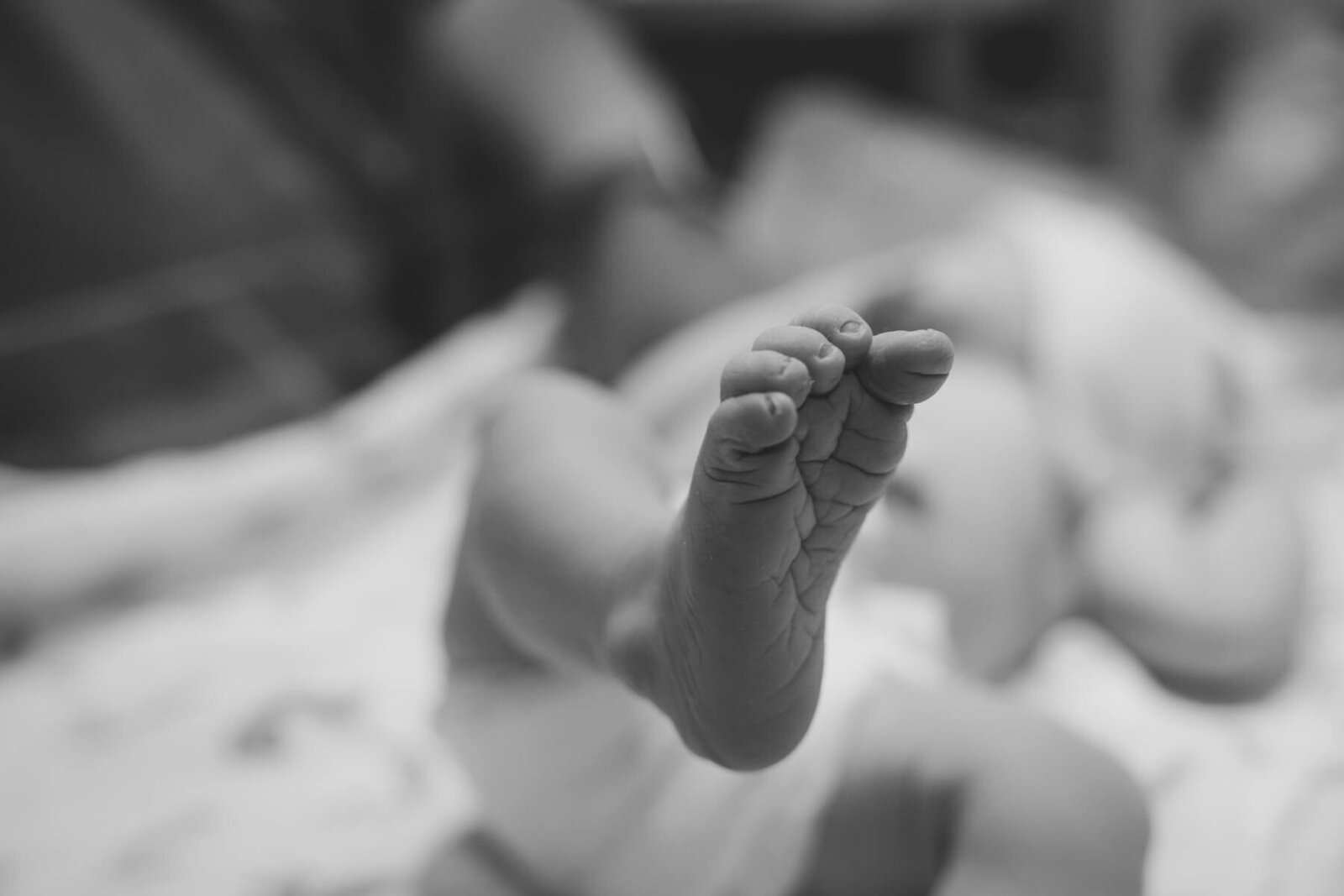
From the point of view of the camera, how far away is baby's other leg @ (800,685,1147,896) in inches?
15.2

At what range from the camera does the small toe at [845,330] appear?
0.30 m

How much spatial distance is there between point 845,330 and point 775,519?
0.19ft

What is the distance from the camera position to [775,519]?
314 mm

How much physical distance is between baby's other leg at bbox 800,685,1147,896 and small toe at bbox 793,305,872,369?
0.19m

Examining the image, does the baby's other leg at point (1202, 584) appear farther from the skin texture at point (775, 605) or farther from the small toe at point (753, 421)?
the small toe at point (753, 421)

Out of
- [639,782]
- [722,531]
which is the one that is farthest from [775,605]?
[639,782]

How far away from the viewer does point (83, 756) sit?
64 centimetres

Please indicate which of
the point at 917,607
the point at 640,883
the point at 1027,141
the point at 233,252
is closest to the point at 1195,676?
the point at 917,607

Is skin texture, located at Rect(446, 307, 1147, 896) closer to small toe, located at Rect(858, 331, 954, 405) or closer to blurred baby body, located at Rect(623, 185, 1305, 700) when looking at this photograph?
small toe, located at Rect(858, 331, 954, 405)

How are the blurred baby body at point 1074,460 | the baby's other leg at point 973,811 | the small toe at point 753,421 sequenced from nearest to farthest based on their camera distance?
the small toe at point 753,421
the baby's other leg at point 973,811
the blurred baby body at point 1074,460

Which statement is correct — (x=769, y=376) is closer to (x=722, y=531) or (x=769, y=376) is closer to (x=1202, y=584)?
(x=722, y=531)

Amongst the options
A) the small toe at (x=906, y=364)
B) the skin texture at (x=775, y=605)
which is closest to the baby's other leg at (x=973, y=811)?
the skin texture at (x=775, y=605)

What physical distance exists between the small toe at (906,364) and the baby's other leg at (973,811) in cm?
18

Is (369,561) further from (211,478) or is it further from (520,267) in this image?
(520,267)
